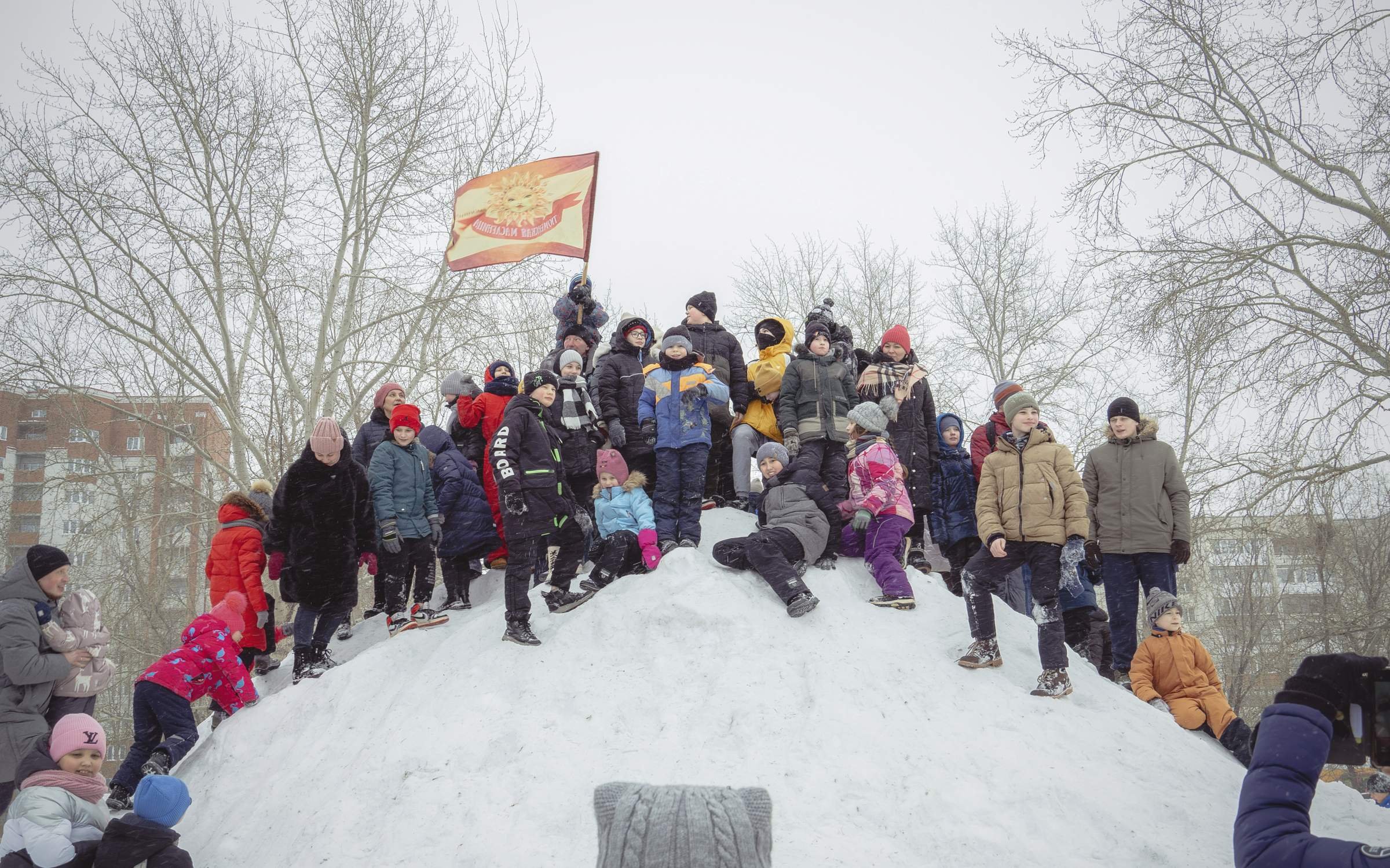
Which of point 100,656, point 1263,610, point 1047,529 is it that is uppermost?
point 1047,529

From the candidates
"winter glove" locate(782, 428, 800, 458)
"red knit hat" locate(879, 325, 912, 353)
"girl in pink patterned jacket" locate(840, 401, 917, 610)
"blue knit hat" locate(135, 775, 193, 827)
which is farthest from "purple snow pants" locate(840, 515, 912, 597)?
"blue knit hat" locate(135, 775, 193, 827)

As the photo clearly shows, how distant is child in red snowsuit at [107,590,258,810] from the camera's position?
230 inches

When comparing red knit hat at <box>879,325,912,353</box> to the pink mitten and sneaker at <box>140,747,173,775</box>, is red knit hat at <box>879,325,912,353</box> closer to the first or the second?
the pink mitten

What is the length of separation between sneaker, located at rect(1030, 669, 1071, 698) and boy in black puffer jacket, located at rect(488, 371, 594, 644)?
12.0ft

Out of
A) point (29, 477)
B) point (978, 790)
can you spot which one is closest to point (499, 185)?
point (978, 790)

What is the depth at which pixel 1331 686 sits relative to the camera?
7.67 feet

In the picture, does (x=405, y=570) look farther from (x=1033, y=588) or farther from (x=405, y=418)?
(x=1033, y=588)

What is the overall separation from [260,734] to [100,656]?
4.21 feet

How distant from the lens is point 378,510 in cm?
734

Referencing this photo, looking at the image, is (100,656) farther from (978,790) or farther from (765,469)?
(978,790)

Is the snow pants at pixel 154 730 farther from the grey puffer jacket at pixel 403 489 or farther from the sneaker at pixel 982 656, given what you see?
the sneaker at pixel 982 656

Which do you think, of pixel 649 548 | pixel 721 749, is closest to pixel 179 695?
pixel 649 548

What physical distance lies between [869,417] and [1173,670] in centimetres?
314

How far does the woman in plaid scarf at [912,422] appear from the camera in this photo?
8211mm
